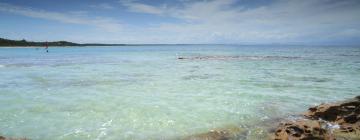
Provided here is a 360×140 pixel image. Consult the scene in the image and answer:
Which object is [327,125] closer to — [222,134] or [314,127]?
[314,127]

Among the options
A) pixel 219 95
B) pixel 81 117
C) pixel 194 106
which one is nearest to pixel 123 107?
pixel 81 117

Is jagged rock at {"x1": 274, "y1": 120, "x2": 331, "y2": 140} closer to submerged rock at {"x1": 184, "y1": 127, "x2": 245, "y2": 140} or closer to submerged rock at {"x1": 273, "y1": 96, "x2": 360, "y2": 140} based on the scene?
submerged rock at {"x1": 273, "y1": 96, "x2": 360, "y2": 140}

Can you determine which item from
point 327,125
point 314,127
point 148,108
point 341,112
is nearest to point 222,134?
point 314,127

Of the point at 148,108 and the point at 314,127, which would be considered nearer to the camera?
the point at 314,127

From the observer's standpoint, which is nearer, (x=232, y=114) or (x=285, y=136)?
(x=285, y=136)

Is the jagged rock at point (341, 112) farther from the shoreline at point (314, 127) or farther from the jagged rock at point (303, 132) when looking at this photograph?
the jagged rock at point (303, 132)

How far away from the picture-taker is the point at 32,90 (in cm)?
1505

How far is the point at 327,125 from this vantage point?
8164 mm

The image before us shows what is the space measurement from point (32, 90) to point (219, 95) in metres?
10.0

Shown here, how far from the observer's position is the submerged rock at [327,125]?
22.0 feet

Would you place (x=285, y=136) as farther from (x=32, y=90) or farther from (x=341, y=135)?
(x=32, y=90)

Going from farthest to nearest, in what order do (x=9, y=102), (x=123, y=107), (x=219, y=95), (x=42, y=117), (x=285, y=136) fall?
(x=219, y=95) < (x=9, y=102) < (x=123, y=107) < (x=42, y=117) < (x=285, y=136)

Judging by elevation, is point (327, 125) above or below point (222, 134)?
above

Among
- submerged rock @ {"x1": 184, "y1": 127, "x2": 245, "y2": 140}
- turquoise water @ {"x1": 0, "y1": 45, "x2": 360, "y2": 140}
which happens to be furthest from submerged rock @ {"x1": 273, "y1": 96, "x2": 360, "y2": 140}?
submerged rock @ {"x1": 184, "y1": 127, "x2": 245, "y2": 140}
